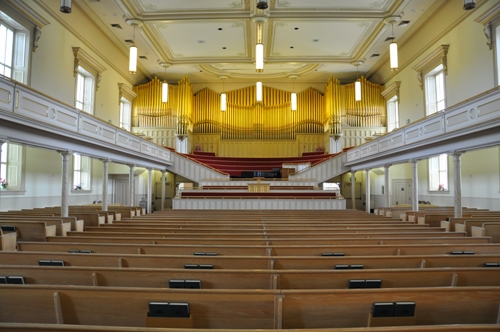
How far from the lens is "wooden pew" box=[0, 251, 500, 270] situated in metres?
3.41

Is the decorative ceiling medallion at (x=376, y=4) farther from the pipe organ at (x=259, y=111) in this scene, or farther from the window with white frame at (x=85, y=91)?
the window with white frame at (x=85, y=91)

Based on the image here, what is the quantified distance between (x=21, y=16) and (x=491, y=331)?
13.0 m

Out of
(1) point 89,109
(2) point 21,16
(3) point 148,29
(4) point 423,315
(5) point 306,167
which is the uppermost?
(3) point 148,29

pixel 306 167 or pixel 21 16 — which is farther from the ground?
pixel 21 16

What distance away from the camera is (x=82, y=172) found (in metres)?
14.6

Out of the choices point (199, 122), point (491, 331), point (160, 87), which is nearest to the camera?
point (491, 331)

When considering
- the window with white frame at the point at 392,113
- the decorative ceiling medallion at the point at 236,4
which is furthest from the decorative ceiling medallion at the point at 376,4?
the window with white frame at the point at 392,113

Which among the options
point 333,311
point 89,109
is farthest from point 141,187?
point 333,311

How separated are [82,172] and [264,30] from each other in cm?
992

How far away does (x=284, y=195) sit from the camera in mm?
13297

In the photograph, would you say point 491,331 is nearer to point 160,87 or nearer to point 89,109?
point 89,109

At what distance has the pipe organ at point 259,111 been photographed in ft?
64.4

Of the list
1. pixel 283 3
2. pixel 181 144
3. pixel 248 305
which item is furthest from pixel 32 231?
pixel 181 144

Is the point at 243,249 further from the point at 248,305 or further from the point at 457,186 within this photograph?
the point at 457,186
